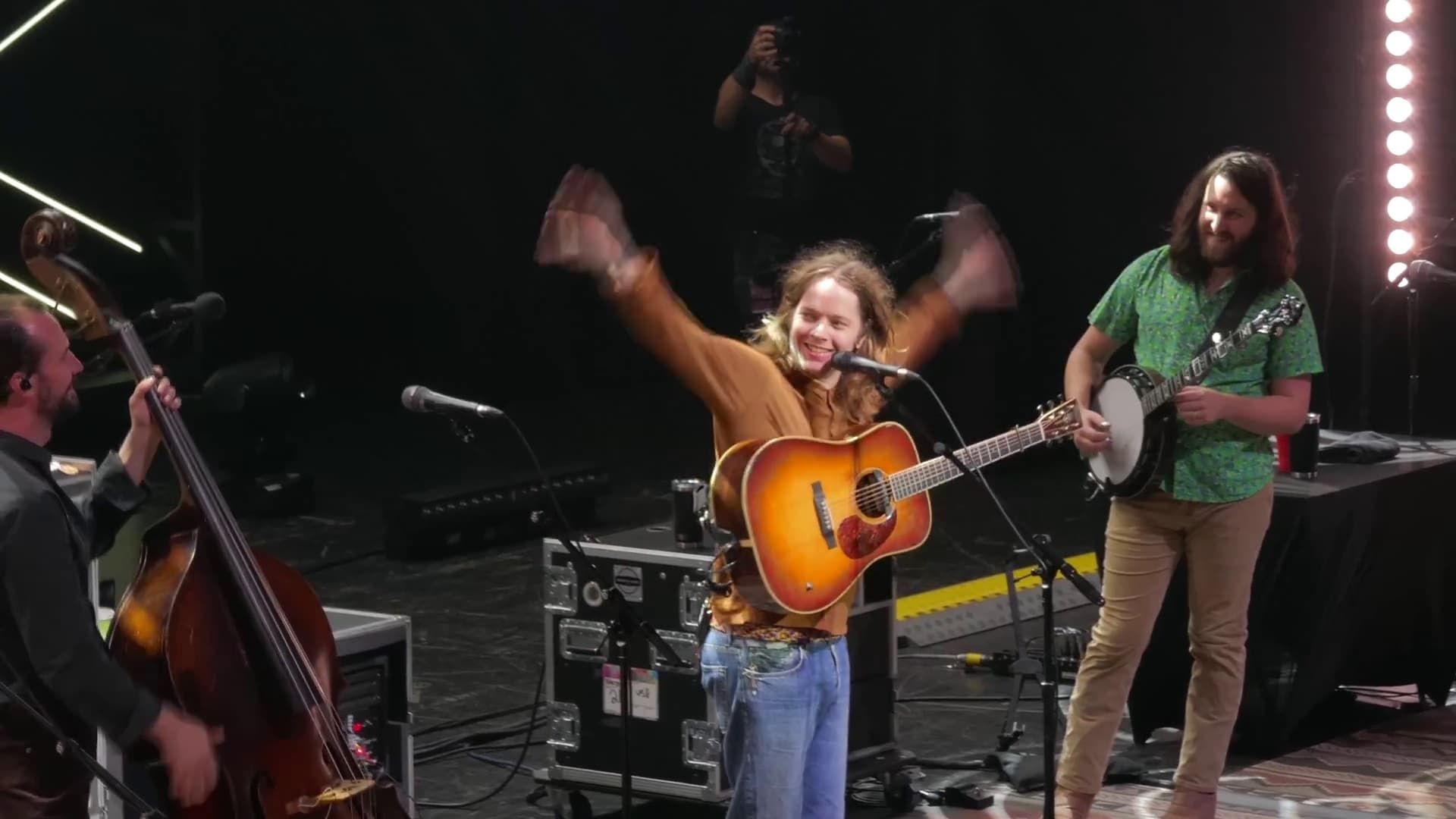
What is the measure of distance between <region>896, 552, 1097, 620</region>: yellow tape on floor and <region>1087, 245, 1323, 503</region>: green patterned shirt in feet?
9.92

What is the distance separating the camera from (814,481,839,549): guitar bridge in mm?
4043

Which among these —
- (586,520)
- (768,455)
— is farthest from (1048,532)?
(768,455)

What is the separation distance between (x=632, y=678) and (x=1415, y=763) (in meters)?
2.59

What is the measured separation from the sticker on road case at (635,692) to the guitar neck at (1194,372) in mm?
1628

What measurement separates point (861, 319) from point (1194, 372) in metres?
1.42

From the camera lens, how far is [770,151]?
30.6 feet

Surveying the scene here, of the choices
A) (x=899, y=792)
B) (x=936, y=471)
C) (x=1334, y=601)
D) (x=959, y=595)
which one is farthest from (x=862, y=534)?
(x=959, y=595)

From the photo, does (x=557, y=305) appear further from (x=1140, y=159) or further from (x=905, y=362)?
(x=905, y=362)

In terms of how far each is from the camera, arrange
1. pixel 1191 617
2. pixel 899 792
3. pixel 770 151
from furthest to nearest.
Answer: pixel 770 151
pixel 899 792
pixel 1191 617

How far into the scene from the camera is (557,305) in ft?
47.1

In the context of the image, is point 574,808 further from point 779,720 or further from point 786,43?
point 786,43

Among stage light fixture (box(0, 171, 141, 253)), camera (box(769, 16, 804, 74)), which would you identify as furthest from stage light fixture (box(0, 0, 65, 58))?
camera (box(769, 16, 804, 74))

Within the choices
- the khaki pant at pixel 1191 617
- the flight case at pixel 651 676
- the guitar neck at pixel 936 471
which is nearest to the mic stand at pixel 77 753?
the guitar neck at pixel 936 471

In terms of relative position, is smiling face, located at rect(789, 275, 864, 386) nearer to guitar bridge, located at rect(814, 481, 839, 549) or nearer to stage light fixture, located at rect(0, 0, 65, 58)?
guitar bridge, located at rect(814, 481, 839, 549)
